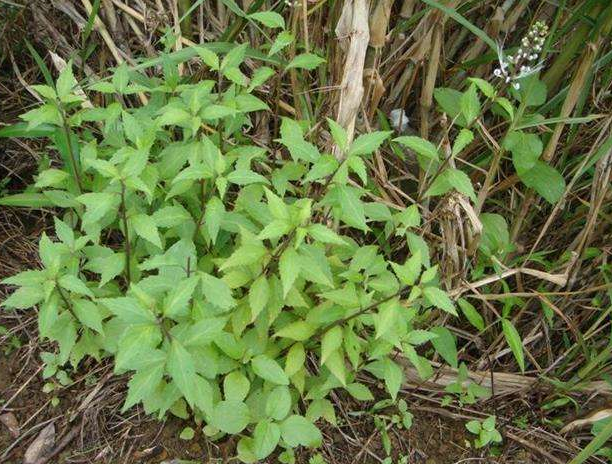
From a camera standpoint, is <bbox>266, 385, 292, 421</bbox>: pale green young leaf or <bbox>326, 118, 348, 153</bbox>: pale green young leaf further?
<bbox>266, 385, 292, 421</bbox>: pale green young leaf

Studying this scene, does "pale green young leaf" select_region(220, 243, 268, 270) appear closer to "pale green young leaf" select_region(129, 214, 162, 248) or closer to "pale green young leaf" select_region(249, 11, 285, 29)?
"pale green young leaf" select_region(129, 214, 162, 248)

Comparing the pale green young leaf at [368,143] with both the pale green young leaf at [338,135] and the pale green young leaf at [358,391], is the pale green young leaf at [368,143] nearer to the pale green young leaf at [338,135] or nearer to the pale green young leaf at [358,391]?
the pale green young leaf at [338,135]

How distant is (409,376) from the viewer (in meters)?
1.86

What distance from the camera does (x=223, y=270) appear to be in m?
1.50

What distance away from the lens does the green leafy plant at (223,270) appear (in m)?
1.32

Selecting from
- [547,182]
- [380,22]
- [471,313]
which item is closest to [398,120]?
[380,22]

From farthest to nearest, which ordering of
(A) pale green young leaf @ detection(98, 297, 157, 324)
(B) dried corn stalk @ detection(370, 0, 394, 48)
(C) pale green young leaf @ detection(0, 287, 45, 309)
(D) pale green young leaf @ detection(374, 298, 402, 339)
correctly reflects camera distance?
(B) dried corn stalk @ detection(370, 0, 394, 48) → (C) pale green young leaf @ detection(0, 287, 45, 309) → (D) pale green young leaf @ detection(374, 298, 402, 339) → (A) pale green young leaf @ detection(98, 297, 157, 324)

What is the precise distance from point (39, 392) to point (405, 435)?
999 millimetres

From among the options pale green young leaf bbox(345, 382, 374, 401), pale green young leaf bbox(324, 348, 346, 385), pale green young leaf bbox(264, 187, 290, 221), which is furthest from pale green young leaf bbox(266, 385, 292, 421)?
pale green young leaf bbox(264, 187, 290, 221)

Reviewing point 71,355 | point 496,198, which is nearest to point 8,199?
point 71,355

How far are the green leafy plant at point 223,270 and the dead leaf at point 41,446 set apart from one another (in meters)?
0.15

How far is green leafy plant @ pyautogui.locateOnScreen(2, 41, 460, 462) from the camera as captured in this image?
1.32 meters

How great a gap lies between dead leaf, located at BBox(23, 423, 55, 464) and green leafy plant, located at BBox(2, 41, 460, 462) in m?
0.15

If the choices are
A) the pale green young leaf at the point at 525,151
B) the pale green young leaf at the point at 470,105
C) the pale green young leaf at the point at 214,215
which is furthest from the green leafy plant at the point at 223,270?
the pale green young leaf at the point at 525,151
